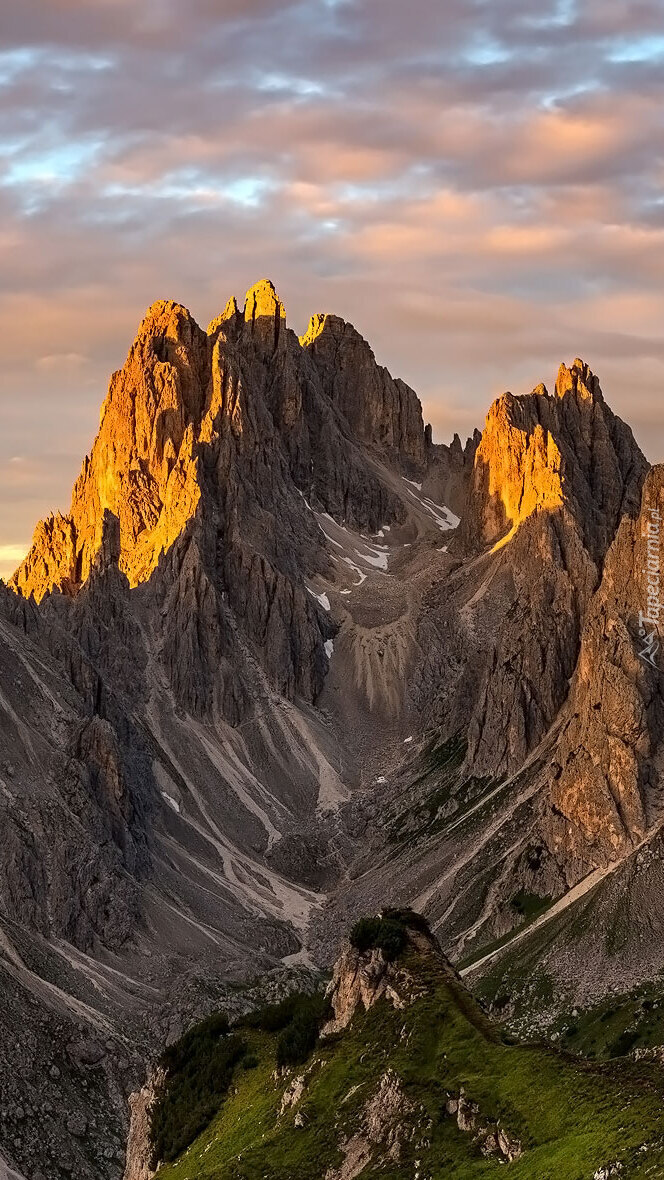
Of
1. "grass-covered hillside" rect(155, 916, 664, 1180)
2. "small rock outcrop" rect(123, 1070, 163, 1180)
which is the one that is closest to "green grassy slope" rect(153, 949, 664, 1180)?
"grass-covered hillside" rect(155, 916, 664, 1180)

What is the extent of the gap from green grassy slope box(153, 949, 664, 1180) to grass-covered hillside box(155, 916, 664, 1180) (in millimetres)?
66

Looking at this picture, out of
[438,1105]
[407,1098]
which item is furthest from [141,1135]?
[438,1105]

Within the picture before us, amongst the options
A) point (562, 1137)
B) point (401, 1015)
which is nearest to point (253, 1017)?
point (401, 1015)

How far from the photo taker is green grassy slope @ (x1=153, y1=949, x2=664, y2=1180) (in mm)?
59312

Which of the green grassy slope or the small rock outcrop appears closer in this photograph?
the green grassy slope

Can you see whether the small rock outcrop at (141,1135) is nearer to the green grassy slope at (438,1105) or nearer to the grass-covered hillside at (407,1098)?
the grass-covered hillside at (407,1098)

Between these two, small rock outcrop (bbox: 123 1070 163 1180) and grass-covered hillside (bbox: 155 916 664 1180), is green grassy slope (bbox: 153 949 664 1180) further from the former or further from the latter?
small rock outcrop (bbox: 123 1070 163 1180)

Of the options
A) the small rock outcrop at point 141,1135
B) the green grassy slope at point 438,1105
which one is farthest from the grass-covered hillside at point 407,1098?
the small rock outcrop at point 141,1135

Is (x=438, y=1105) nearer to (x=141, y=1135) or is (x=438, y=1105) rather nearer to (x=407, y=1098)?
(x=407, y=1098)

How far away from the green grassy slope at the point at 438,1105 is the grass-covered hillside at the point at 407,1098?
0.22 ft

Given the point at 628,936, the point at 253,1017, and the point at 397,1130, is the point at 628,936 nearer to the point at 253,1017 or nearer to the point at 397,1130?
the point at 253,1017

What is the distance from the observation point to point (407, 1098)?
68.8 metres

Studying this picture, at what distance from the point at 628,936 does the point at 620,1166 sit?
4444 inches

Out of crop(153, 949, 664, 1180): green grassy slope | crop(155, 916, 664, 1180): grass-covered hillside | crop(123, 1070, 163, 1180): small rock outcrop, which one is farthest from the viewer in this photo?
crop(123, 1070, 163, 1180): small rock outcrop
